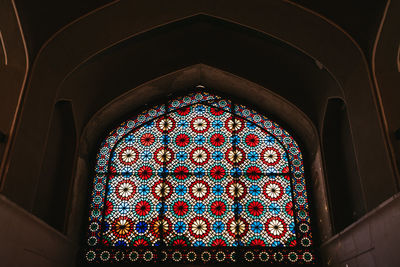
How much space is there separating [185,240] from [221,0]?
2990 mm

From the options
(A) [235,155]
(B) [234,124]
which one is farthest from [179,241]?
(B) [234,124]

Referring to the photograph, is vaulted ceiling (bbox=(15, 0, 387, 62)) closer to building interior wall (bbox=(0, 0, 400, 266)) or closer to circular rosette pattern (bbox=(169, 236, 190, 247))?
building interior wall (bbox=(0, 0, 400, 266))

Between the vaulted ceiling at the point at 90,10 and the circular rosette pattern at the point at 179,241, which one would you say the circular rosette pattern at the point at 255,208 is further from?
the vaulted ceiling at the point at 90,10

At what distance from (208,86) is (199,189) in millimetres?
1680

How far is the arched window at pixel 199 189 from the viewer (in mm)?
5305

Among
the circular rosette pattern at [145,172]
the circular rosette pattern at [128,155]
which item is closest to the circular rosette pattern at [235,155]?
the circular rosette pattern at [145,172]

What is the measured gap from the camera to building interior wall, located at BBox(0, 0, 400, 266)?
155 inches

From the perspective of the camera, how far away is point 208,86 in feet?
21.1
